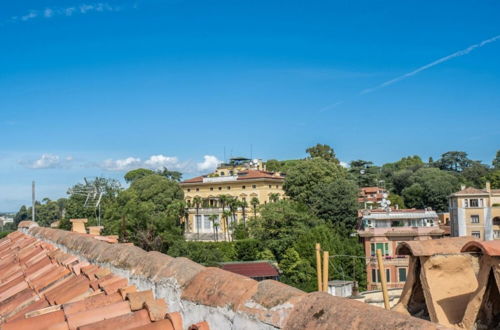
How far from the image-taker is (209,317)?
3277 millimetres

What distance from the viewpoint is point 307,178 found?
178 ft

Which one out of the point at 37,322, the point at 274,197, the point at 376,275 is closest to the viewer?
the point at 37,322

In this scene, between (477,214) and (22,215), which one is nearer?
(477,214)

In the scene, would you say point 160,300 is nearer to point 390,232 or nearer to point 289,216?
point 390,232

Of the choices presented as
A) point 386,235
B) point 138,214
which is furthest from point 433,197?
point 138,214

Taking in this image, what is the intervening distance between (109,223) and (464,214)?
33.4 metres

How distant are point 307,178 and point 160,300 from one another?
5090 cm

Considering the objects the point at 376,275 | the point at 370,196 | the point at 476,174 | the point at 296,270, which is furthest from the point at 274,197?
the point at 476,174

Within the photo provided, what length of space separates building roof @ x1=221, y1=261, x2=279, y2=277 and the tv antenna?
81.6 feet

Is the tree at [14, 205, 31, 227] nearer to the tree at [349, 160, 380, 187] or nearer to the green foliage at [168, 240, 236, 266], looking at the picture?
the tree at [349, 160, 380, 187]

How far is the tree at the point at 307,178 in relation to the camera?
53950mm

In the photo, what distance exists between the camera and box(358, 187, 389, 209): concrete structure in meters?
57.2

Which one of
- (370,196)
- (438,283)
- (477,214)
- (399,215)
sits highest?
(370,196)

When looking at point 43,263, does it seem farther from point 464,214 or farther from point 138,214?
point 464,214
